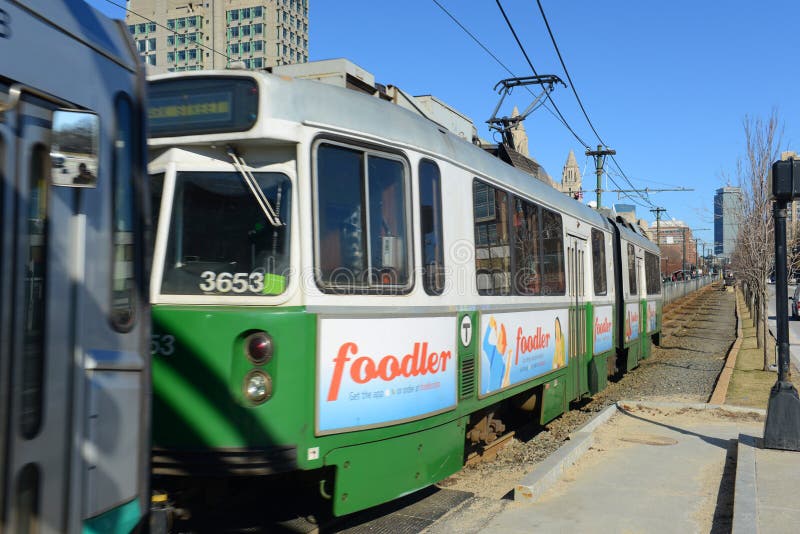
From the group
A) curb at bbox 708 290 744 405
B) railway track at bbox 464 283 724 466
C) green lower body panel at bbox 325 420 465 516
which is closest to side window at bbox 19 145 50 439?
green lower body panel at bbox 325 420 465 516

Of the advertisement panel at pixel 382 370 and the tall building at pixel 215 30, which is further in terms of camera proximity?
the tall building at pixel 215 30

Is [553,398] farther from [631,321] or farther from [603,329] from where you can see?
[631,321]

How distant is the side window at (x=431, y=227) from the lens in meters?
5.49

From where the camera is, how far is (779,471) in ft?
22.3

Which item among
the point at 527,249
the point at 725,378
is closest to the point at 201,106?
the point at 527,249

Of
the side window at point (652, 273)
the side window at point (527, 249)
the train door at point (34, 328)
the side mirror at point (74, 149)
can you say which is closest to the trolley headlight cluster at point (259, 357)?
the train door at point (34, 328)

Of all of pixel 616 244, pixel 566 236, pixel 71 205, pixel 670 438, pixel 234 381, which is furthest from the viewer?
pixel 616 244

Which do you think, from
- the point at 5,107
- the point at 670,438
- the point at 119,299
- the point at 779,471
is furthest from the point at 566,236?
the point at 5,107

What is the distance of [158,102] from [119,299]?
6.52ft

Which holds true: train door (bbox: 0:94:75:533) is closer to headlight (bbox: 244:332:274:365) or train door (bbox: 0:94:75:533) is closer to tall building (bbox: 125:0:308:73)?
headlight (bbox: 244:332:274:365)

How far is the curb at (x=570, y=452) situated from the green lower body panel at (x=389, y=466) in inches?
30.2

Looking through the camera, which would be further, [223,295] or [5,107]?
[223,295]

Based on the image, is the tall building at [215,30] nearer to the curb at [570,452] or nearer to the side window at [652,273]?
the side window at [652,273]

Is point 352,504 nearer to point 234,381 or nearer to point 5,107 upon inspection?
point 234,381
